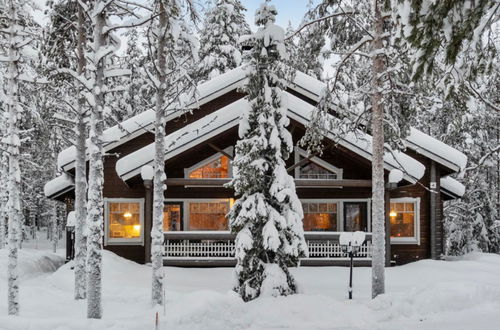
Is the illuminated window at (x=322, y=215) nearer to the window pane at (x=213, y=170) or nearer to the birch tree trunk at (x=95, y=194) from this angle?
the window pane at (x=213, y=170)

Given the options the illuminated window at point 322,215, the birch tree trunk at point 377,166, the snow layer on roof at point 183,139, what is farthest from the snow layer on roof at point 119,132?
the birch tree trunk at point 377,166

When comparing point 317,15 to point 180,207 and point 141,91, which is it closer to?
point 180,207

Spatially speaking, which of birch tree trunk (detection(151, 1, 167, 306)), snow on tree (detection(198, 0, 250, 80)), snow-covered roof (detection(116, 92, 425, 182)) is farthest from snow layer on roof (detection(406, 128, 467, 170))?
snow on tree (detection(198, 0, 250, 80))

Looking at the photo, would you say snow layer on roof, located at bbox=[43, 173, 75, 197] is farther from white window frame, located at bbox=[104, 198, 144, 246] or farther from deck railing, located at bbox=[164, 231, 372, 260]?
deck railing, located at bbox=[164, 231, 372, 260]

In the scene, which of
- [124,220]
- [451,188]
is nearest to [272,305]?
[124,220]

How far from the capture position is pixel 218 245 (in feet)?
60.3

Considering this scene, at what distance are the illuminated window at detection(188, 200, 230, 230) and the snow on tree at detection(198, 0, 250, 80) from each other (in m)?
13.1

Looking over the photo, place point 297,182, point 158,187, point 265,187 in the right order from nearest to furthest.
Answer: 1. point 158,187
2. point 265,187
3. point 297,182

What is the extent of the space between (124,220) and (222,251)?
14.9 ft

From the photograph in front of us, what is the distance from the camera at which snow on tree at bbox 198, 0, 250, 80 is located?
33406mm

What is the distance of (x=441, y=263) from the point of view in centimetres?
1830

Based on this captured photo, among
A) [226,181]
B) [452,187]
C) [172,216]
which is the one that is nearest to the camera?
[226,181]

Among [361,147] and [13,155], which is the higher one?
[361,147]

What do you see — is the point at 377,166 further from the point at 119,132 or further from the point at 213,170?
the point at 119,132
